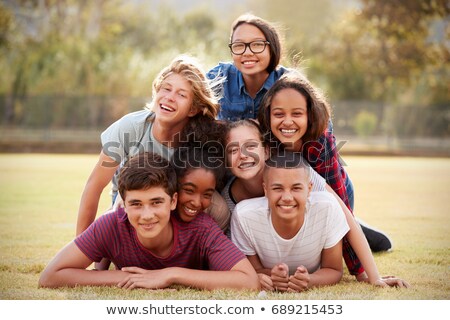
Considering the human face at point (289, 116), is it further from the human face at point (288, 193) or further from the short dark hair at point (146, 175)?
the short dark hair at point (146, 175)

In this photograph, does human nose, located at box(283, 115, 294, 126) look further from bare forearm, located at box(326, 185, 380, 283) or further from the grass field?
the grass field

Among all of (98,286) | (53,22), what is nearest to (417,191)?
(98,286)

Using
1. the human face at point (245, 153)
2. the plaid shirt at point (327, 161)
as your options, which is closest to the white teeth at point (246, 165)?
the human face at point (245, 153)

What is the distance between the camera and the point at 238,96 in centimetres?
602

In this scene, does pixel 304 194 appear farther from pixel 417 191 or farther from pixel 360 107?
pixel 360 107

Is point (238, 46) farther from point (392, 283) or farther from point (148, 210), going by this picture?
point (392, 283)

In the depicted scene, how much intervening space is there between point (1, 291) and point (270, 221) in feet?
5.90

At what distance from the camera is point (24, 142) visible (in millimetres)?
23750

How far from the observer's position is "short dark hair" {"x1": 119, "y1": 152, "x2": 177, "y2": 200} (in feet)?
14.4

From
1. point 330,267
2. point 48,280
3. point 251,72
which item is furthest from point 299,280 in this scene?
point 251,72

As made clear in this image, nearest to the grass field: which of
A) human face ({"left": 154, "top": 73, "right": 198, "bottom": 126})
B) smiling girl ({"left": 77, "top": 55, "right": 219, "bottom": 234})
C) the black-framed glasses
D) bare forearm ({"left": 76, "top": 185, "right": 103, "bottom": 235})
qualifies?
bare forearm ({"left": 76, "top": 185, "right": 103, "bottom": 235})

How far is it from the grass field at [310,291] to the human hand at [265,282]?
156mm

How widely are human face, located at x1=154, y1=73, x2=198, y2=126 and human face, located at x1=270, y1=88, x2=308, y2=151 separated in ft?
2.20

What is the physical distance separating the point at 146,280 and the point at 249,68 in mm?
2230
